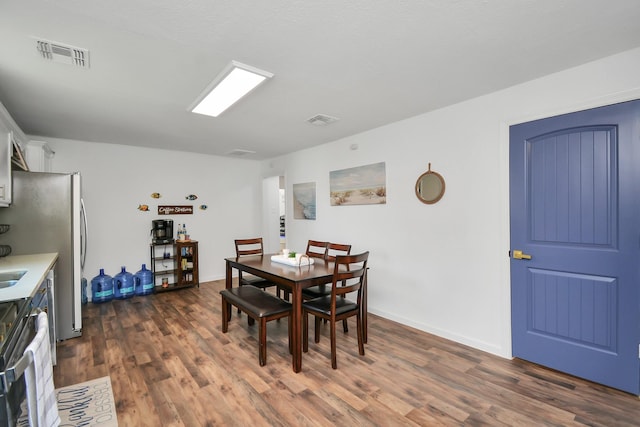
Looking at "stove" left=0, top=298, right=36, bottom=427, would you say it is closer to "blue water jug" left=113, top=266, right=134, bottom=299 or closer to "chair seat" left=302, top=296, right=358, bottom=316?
"chair seat" left=302, top=296, right=358, bottom=316

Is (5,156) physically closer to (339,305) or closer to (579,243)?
(339,305)

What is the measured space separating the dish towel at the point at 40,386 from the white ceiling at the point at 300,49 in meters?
1.67

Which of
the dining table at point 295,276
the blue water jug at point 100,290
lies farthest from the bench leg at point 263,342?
the blue water jug at point 100,290

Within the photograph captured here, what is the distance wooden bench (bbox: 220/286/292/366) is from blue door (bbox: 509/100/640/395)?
7.05ft

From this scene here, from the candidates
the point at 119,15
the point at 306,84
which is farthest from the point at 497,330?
the point at 119,15

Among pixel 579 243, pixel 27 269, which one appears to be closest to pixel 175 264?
pixel 27 269

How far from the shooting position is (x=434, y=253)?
3.26 metres

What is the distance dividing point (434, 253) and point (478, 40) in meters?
2.08

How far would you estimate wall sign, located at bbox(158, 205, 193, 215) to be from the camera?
524 centimetres

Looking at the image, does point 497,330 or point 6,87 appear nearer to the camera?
point 6,87

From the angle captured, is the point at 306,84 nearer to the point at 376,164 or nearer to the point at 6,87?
the point at 376,164

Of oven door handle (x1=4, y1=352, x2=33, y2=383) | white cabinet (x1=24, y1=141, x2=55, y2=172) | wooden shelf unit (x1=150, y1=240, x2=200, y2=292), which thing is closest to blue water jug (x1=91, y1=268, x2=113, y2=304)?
wooden shelf unit (x1=150, y1=240, x2=200, y2=292)

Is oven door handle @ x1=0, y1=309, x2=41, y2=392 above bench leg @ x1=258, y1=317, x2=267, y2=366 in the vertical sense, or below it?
above

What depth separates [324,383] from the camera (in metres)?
2.33
